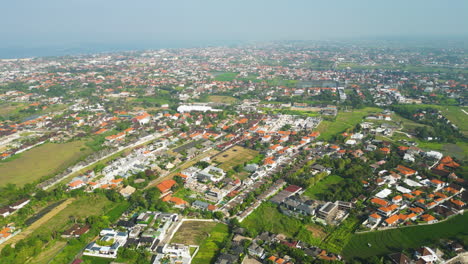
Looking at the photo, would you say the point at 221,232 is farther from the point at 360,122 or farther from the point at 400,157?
the point at 360,122

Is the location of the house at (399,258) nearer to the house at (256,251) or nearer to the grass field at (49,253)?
the house at (256,251)

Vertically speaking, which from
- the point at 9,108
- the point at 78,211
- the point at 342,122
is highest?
the point at 9,108

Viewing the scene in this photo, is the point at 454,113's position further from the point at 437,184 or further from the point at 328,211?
the point at 328,211

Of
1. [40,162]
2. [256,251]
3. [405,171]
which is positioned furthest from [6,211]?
[405,171]

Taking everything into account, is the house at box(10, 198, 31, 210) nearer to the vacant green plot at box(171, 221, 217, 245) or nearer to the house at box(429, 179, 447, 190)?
the vacant green plot at box(171, 221, 217, 245)

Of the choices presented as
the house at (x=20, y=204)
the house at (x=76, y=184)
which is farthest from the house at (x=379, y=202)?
the house at (x=20, y=204)

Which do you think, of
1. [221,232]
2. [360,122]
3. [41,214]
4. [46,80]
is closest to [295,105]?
[360,122]
